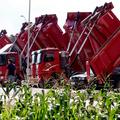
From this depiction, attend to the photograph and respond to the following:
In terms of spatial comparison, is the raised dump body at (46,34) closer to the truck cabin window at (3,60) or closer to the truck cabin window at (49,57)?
the truck cabin window at (3,60)

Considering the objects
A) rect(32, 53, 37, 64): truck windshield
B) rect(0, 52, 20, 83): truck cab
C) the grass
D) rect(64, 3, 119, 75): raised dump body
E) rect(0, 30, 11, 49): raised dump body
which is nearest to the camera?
the grass

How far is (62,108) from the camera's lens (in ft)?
17.7

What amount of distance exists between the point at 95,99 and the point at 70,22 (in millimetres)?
25894

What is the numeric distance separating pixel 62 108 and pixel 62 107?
0.32ft

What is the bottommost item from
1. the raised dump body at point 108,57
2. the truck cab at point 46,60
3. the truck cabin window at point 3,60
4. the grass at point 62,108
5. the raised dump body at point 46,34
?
the grass at point 62,108

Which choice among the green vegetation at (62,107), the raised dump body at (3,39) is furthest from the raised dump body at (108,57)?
the green vegetation at (62,107)

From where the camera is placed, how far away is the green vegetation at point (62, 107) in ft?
15.5

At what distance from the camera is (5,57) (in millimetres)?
34062

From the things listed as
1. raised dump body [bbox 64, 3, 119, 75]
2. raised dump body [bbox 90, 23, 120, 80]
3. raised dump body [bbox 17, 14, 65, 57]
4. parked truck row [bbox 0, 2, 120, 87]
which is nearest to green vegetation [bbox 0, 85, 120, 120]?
parked truck row [bbox 0, 2, 120, 87]

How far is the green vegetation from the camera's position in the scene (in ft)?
15.5

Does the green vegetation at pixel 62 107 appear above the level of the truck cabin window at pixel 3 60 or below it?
below

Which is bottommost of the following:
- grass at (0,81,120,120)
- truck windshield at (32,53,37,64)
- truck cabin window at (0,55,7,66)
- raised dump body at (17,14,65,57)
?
grass at (0,81,120,120)

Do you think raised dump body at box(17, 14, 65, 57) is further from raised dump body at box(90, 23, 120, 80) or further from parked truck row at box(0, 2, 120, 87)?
raised dump body at box(90, 23, 120, 80)

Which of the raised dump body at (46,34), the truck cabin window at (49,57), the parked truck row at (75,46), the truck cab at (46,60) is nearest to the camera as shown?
the parked truck row at (75,46)
